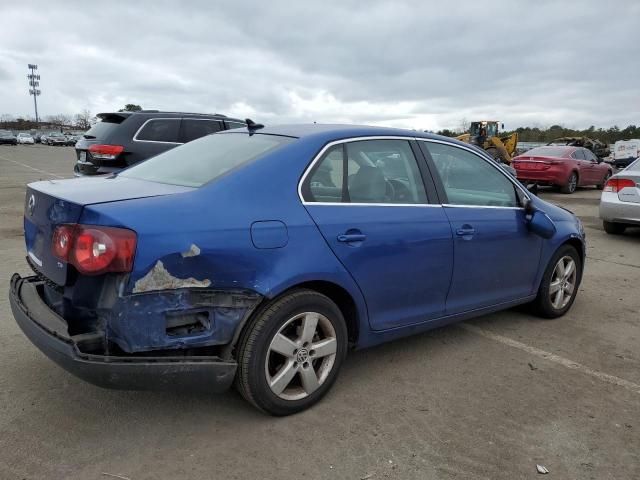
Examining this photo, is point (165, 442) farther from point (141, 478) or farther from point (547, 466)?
point (547, 466)

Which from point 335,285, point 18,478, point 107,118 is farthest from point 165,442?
point 107,118

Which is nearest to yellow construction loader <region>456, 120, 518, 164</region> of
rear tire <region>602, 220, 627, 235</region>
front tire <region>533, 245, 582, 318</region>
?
rear tire <region>602, 220, 627, 235</region>

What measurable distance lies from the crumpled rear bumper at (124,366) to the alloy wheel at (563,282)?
10.7 ft

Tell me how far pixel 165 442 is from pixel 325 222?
143 cm

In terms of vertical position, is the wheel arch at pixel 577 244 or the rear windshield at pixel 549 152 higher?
the rear windshield at pixel 549 152

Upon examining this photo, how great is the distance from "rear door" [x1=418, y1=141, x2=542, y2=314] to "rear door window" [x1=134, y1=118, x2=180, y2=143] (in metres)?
5.78

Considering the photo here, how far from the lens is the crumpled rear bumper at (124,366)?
2.52 metres

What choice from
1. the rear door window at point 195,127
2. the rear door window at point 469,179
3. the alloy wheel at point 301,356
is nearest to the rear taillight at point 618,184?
the rear door window at point 469,179

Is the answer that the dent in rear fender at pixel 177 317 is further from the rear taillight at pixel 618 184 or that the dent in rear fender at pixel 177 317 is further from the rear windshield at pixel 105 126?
the rear taillight at pixel 618 184

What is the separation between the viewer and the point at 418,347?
4172 mm

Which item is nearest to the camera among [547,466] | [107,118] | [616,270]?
[547,466]

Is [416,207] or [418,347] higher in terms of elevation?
[416,207]

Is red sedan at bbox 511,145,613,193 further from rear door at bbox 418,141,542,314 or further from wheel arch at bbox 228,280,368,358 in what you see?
wheel arch at bbox 228,280,368,358

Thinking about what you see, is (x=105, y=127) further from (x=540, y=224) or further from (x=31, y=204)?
(x=540, y=224)
